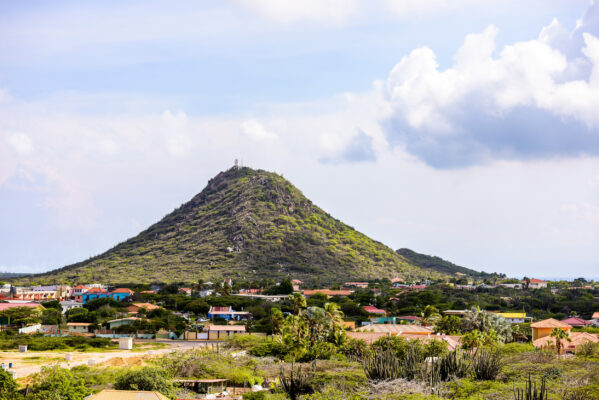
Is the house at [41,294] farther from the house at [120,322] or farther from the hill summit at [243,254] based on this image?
the house at [120,322]

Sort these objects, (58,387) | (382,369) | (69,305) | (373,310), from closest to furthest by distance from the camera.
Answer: (58,387), (382,369), (373,310), (69,305)

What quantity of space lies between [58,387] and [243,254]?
13331 centimetres

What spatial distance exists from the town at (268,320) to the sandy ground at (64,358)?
642 mm

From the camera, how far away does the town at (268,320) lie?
49531 millimetres

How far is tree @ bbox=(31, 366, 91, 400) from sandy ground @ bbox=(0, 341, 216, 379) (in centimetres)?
832

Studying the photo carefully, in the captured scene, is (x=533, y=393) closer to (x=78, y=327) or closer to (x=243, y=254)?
(x=78, y=327)

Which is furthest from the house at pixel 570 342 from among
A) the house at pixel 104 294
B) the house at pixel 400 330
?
the house at pixel 104 294

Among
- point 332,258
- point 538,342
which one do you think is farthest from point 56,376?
point 332,258

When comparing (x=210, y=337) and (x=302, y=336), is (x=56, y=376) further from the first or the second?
(x=210, y=337)

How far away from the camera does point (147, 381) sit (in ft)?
117

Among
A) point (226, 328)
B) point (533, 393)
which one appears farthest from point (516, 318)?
point (533, 393)

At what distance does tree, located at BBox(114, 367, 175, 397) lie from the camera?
35594 millimetres

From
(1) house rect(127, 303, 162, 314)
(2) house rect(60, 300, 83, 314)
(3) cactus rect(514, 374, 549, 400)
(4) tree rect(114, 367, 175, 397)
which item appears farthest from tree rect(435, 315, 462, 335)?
(2) house rect(60, 300, 83, 314)

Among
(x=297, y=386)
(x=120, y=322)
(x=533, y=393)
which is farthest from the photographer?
(x=120, y=322)
